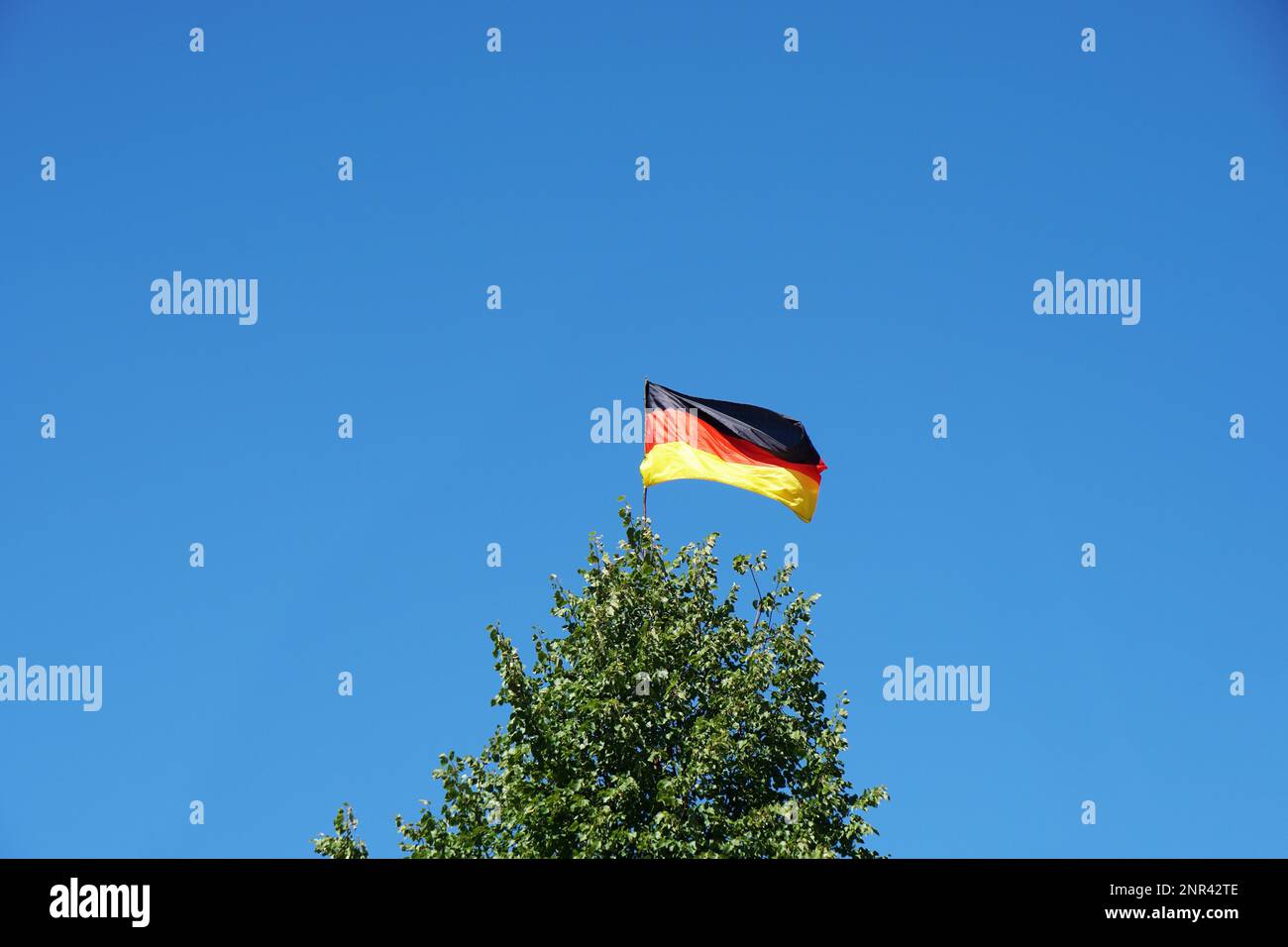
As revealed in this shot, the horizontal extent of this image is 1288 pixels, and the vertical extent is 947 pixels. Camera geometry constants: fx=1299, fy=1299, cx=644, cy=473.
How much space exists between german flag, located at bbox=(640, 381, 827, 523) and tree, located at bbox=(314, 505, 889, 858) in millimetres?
2074

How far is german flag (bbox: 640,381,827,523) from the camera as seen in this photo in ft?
109

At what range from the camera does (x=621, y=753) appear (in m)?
31.3

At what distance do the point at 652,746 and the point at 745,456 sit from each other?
25.2ft

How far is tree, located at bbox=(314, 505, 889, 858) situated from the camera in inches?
1192
